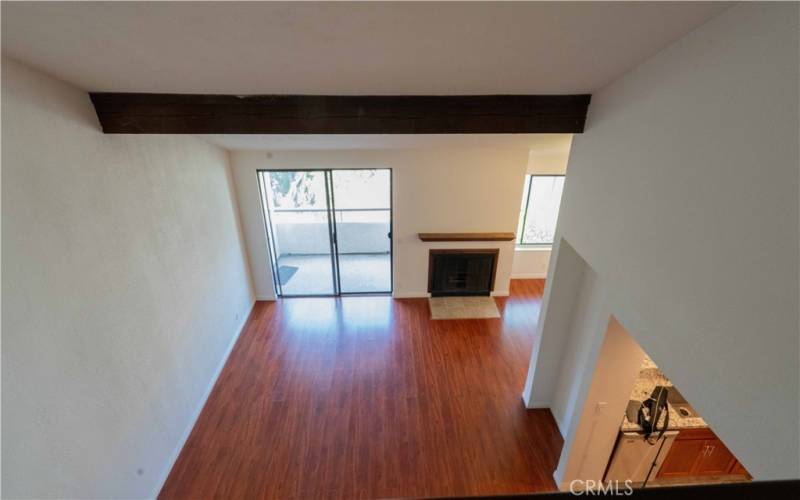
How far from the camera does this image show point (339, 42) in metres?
1.26

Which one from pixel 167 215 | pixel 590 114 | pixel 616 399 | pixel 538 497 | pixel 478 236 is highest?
pixel 590 114

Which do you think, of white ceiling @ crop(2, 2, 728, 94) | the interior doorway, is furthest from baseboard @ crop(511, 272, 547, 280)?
white ceiling @ crop(2, 2, 728, 94)

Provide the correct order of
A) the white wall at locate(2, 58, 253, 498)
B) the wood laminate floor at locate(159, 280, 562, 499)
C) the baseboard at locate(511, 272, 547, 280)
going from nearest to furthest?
the white wall at locate(2, 58, 253, 498) < the wood laminate floor at locate(159, 280, 562, 499) < the baseboard at locate(511, 272, 547, 280)

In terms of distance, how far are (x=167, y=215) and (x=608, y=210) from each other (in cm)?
336

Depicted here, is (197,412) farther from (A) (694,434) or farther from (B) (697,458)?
(B) (697,458)

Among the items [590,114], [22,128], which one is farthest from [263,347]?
[590,114]

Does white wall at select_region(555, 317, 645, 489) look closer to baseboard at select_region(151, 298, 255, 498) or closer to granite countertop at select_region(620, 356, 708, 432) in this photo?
granite countertop at select_region(620, 356, 708, 432)

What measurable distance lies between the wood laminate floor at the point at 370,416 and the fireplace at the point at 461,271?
2.32ft

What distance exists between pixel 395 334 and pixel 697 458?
10.4 ft

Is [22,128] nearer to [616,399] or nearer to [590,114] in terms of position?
[590,114]

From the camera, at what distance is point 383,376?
149 inches

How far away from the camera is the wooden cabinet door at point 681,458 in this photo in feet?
8.52

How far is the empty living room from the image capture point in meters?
1.05

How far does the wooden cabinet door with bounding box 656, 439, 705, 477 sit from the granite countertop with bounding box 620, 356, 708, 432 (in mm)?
151
